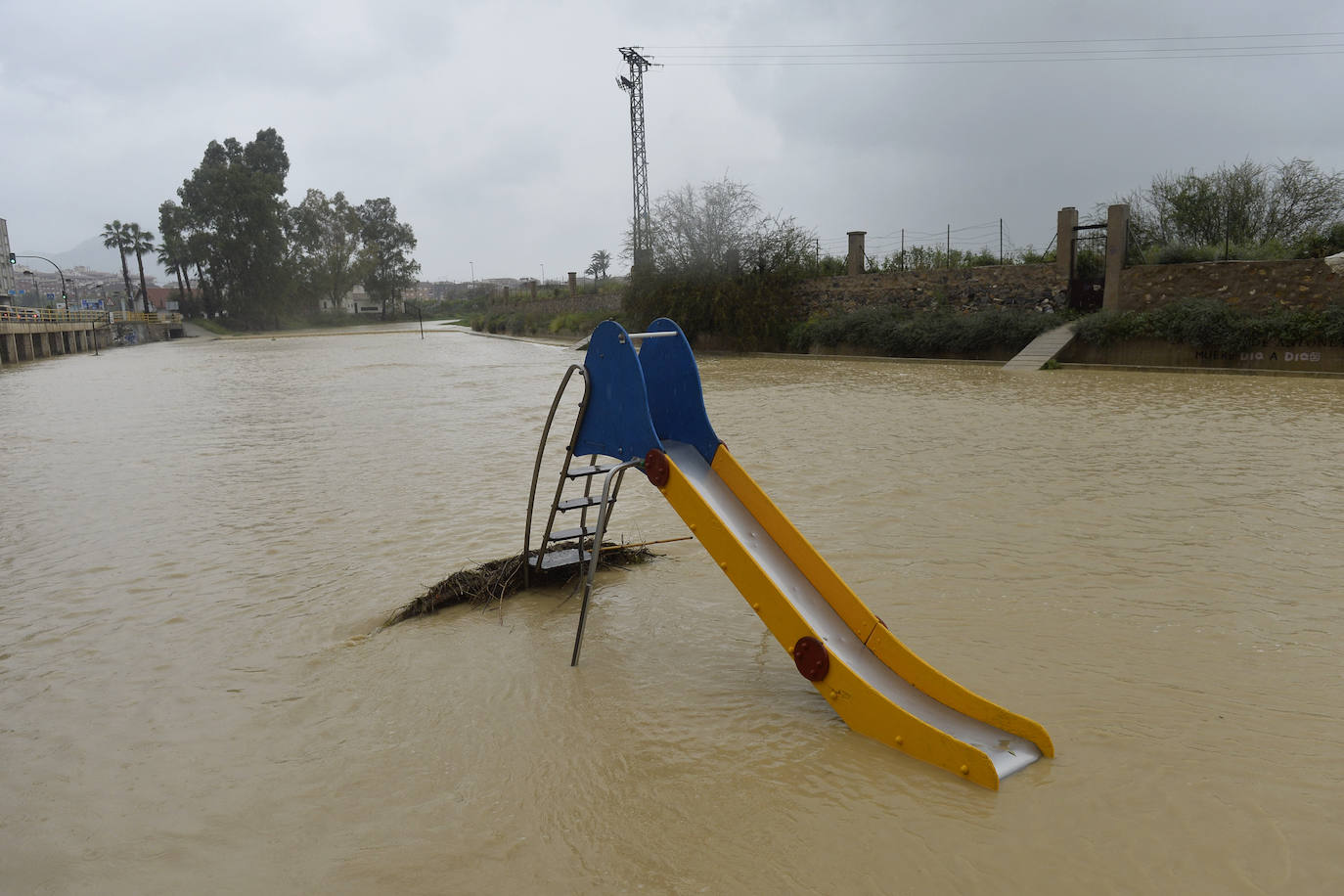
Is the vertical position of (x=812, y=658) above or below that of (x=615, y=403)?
below

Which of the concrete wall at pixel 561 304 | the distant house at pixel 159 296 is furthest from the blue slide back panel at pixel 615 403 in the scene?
the distant house at pixel 159 296

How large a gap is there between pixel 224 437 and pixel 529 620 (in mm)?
10167

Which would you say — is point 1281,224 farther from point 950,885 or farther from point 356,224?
point 356,224

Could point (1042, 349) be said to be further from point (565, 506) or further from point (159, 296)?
point (159, 296)

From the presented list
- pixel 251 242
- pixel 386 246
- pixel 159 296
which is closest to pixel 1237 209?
pixel 251 242

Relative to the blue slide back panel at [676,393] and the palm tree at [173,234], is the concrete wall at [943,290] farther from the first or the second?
the palm tree at [173,234]

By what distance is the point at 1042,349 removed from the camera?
21.5 meters

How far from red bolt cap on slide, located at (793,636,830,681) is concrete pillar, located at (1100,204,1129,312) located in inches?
839

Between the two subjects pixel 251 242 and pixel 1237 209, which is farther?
pixel 251 242

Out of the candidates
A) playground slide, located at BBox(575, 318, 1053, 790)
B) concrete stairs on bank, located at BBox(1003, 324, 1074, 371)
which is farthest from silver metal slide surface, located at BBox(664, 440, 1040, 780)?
concrete stairs on bank, located at BBox(1003, 324, 1074, 371)

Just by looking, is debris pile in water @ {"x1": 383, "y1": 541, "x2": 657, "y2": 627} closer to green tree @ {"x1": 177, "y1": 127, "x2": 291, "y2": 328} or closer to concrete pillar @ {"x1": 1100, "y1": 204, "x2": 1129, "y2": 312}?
concrete pillar @ {"x1": 1100, "y1": 204, "x2": 1129, "y2": 312}

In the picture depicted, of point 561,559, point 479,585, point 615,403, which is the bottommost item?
point 479,585

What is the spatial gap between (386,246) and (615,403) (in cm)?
10727

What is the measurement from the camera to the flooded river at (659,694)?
285 cm
